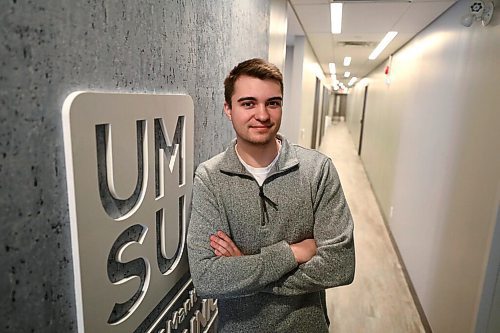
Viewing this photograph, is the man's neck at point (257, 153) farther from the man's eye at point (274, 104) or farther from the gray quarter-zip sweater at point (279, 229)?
the man's eye at point (274, 104)

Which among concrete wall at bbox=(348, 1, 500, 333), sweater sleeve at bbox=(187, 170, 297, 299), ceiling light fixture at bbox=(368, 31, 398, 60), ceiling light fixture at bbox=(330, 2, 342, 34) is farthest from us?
ceiling light fixture at bbox=(368, 31, 398, 60)

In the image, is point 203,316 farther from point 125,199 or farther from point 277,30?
point 277,30

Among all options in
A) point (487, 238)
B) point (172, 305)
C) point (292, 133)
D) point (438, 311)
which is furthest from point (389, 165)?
point (172, 305)

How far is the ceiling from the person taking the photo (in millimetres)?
2844

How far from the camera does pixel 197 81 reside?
1353 mm

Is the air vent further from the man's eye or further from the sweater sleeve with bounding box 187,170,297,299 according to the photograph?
the sweater sleeve with bounding box 187,170,297,299

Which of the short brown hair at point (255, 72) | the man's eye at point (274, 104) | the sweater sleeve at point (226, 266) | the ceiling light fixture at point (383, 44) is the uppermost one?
the ceiling light fixture at point (383, 44)

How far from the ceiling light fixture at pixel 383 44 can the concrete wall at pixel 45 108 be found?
3845 millimetres

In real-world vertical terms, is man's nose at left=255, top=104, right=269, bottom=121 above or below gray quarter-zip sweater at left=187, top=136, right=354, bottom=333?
above

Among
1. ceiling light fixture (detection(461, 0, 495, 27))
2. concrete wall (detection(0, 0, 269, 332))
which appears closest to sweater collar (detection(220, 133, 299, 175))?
concrete wall (detection(0, 0, 269, 332))

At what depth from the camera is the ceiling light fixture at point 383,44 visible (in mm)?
4020

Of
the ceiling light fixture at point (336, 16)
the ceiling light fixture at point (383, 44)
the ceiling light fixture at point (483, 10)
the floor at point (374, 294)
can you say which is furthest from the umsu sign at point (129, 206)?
the ceiling light fixture at point (383, 44)

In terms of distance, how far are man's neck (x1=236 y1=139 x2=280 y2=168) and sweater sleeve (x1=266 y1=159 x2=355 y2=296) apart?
0.21 metres

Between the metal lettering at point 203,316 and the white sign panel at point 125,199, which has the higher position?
the white sign panel at point 125,199
